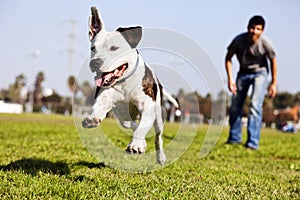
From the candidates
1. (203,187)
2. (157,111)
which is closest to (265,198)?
(203,187)

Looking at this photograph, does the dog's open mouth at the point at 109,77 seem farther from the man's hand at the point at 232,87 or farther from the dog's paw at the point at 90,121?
the man's hand at the point at 232,87

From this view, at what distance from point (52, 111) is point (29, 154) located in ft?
224

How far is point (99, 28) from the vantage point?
12.6 feet

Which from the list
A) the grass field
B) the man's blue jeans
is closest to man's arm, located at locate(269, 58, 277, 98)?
the man's blue jeans

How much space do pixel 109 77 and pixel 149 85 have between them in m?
0.49

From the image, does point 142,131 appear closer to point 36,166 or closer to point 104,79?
point 104,79

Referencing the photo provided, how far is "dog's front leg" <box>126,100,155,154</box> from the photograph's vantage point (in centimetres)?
355

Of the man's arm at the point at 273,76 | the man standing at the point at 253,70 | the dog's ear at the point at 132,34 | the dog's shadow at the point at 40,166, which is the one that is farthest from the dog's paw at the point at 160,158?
the man's arm at the point at 273,76

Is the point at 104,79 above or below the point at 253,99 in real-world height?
below

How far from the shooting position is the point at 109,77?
12.4ft

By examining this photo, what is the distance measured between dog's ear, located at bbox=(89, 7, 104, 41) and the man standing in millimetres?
5380

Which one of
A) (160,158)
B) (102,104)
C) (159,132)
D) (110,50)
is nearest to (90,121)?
(102,104)

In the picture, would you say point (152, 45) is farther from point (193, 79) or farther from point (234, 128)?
point (234, 128)

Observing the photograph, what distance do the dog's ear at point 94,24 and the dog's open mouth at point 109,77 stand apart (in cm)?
37
